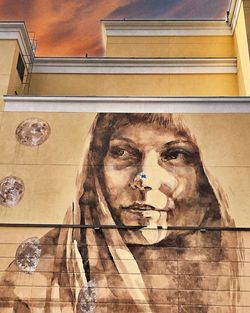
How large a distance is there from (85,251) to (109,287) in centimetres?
123

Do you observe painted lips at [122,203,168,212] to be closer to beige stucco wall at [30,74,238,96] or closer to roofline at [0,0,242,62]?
beige stucco wall at [30,74,238,96]

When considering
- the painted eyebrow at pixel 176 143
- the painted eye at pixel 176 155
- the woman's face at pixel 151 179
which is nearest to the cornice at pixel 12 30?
the woman's face at pixel 151 179

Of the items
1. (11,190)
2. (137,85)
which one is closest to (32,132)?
(11,190)

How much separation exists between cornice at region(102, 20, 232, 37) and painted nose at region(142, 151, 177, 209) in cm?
726

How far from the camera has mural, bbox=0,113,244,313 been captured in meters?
10.8

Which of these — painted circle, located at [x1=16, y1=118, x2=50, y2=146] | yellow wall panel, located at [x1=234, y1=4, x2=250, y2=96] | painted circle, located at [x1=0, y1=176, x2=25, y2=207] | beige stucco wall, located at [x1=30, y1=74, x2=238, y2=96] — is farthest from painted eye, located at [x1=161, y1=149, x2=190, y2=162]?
painted circle, located at [x1=0, y1=176, x2=25, y2=207]

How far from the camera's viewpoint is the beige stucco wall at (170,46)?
54.7 ft

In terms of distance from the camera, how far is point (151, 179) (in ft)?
39.7

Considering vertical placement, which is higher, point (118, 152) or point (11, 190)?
point (118, 152)

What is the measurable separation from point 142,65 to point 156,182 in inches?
221

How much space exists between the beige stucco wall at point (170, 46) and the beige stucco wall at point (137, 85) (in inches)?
67.0

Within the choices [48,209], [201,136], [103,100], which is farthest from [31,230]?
[201,136]

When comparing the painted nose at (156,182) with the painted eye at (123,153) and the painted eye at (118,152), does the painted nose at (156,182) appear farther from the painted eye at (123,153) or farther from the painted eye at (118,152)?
the painted eye at (118,152)

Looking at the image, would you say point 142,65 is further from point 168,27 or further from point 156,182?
point 156,182
